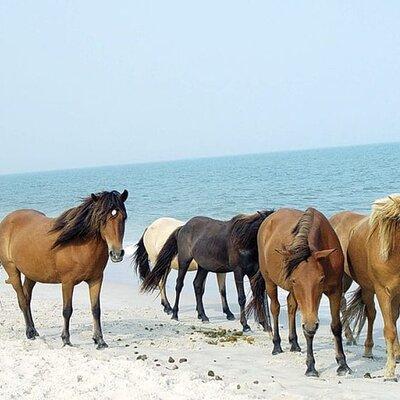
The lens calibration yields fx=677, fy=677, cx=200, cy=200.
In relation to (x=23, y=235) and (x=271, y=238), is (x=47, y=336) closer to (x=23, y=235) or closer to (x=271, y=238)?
(x=23, y=235)

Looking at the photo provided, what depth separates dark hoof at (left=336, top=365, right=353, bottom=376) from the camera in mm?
6527

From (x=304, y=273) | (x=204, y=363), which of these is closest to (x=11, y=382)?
(x=204, y=363)

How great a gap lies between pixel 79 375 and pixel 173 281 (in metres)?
8.65

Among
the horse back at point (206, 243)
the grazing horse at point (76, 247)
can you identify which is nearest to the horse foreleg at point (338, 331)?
the grazing horse at point (76, 247)

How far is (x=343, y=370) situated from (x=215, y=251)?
3.82 meters

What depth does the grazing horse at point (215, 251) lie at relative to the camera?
9469 millimetres

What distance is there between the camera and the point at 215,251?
1009 centimetres

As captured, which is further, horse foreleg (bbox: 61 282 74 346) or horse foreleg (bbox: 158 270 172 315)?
horse foreleg (bbox: 158 270 172 315)

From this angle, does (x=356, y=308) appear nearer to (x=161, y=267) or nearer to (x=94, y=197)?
(x=94, y=197)

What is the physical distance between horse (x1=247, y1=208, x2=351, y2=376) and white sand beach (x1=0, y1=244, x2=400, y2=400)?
39 cm

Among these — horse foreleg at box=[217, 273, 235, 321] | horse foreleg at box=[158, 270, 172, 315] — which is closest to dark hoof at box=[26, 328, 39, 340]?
horse foreleg at box=[158, 270, 172, 315]

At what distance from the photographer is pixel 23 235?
8.26 metres

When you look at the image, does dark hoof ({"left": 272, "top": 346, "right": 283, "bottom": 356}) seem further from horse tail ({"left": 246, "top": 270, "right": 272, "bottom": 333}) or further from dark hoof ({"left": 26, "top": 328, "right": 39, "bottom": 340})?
dark hoof ({"left": 26, "top": 328, "right": 39, "bottom": 340})

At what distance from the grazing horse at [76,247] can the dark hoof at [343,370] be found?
101 inches
